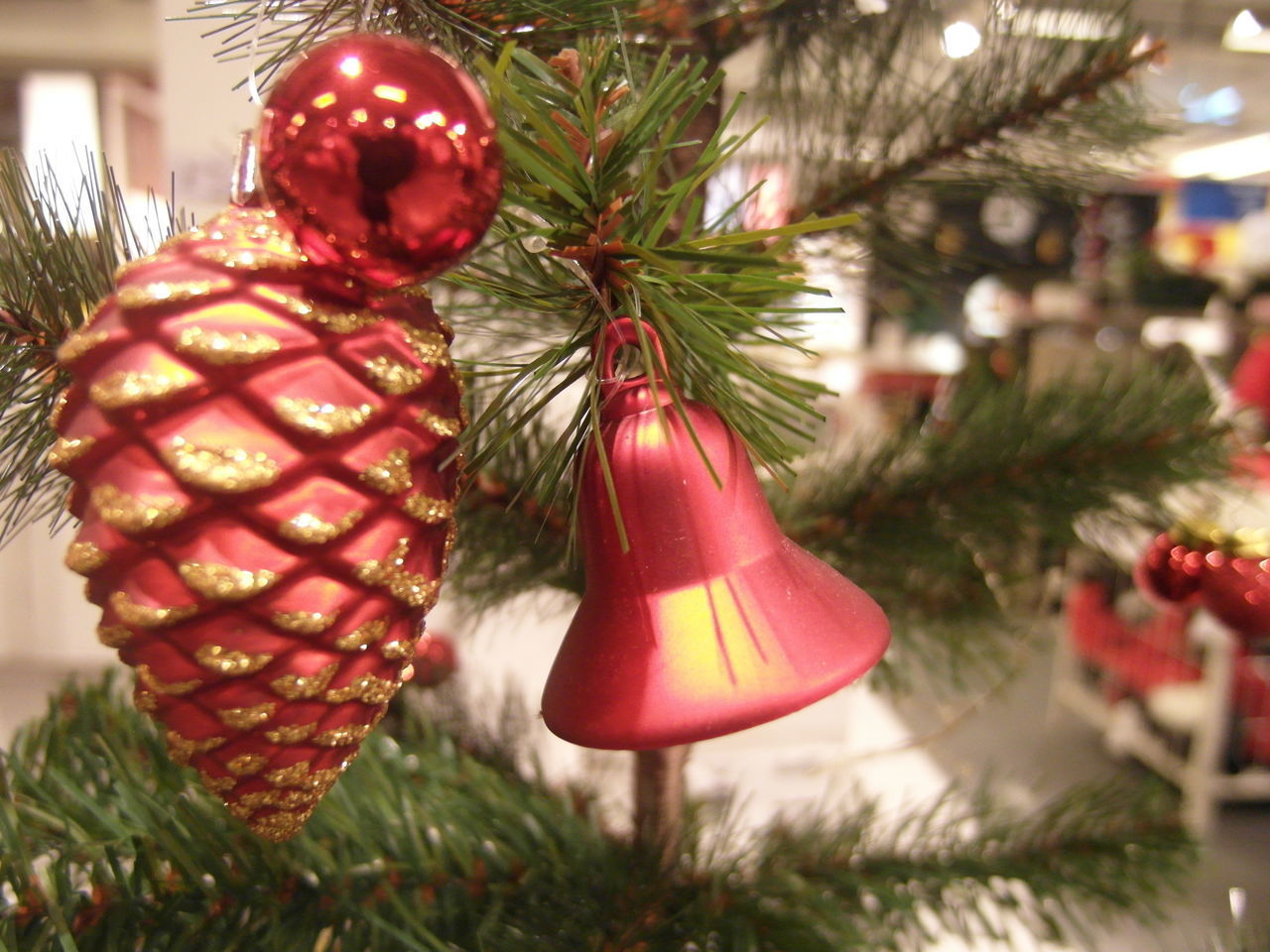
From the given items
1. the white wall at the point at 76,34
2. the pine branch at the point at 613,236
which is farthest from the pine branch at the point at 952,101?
the white wall at the point at 76,34

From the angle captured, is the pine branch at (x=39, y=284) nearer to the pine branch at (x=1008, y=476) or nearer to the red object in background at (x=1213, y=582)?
the pine branch at (x=1008, y=476)

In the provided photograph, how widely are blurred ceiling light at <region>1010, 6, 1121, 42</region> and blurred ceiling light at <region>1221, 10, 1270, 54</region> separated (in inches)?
14.7

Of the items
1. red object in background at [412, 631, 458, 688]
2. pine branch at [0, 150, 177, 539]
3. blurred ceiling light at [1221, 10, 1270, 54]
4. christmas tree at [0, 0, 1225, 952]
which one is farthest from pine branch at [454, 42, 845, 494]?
blurred ceiling light at [1221, 10, 1270, 54]

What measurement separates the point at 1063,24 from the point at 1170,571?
0.30 m

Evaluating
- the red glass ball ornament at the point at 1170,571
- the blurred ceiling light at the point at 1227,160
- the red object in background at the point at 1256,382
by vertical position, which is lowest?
the red glass ball ornament at the point at 1170,571

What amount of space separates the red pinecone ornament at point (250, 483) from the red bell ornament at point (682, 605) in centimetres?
5

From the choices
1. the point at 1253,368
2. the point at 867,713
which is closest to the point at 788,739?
the point at 867,713

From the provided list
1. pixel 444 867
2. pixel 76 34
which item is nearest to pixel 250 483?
pixel 444 867

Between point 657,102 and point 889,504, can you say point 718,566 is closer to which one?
point 657,102

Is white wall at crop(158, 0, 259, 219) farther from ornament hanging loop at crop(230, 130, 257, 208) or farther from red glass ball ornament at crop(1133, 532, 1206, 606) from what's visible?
red glass ball ornament at crop(1133, 532, 1206, 606)

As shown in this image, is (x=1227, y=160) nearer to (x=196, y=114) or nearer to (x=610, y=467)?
(x=196, y=114)

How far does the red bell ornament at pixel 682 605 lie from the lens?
205mm

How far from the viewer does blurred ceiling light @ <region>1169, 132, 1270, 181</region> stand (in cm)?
222

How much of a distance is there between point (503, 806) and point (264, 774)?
0.20m
